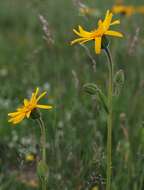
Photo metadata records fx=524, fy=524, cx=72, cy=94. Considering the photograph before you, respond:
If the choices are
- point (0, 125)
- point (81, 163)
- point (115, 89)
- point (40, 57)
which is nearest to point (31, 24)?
point (40, 57)

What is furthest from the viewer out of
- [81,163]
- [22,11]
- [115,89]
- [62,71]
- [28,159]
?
[22,11]

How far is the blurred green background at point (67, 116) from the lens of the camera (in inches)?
90.1

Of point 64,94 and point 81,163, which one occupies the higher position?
point 64,94

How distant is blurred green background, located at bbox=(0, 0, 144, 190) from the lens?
2289 millimetres

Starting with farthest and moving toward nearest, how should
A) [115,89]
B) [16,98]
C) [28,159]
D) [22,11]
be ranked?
1. [22,11]
2. [16,98]
3. [28,159]
4. [115,89]

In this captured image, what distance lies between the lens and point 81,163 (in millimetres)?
2244

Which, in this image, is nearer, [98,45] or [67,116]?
[98,45]

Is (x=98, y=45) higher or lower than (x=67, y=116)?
higher

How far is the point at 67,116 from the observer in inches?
117

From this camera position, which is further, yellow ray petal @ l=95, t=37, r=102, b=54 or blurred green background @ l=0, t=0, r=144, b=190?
blurred green background @ l=0, t=0, r=144, b=190

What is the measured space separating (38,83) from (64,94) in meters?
0.20

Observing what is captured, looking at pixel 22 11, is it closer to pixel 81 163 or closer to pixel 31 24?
pixel 31 24

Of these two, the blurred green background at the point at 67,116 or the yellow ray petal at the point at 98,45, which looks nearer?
the yellow ray petal at the point at 98,45

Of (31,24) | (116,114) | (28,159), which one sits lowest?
(28,159)
